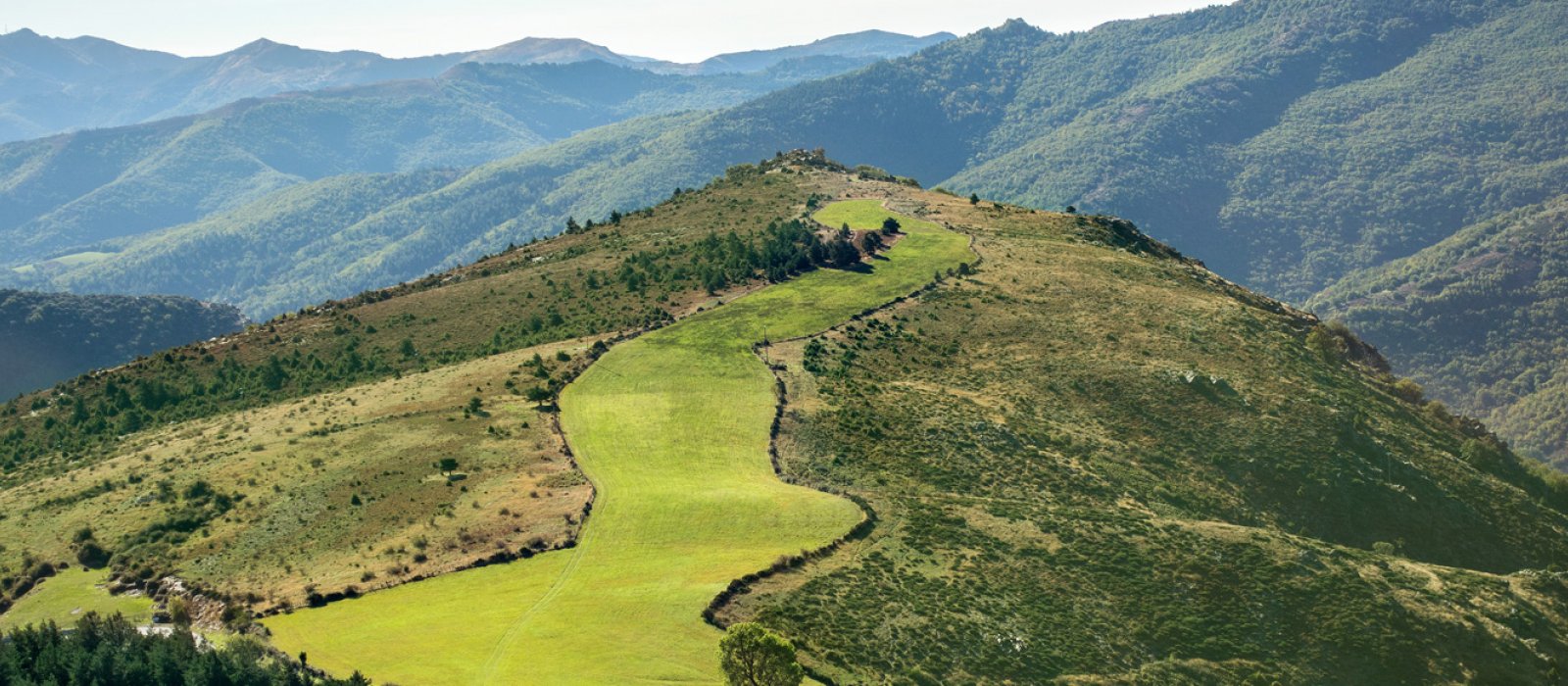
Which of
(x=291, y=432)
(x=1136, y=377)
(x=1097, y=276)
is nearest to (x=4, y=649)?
(x=291, y=432)

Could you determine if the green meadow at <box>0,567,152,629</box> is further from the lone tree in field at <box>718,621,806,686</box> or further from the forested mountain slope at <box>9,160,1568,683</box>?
the lone tree in field at <box>718,621,806,686</box>

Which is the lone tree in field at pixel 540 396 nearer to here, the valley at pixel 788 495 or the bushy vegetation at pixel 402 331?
the valley at pixel 788 495

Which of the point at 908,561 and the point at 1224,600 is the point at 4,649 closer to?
the point at 908,561

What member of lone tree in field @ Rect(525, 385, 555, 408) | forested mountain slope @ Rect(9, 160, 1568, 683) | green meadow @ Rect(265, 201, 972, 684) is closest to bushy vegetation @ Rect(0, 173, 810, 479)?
forested mountain slope @ Rect(9, 160, 1568, 683)

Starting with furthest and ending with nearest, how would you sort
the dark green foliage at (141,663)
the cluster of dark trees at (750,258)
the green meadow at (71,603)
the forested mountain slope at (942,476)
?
the cluster of dark trees at (750,258), the green meadow at (71,603), the forested mountain slope at (942,476), the dark green foliage at (141,663)

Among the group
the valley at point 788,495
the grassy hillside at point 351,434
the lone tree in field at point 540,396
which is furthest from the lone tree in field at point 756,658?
the lone tree in field at point 540,396

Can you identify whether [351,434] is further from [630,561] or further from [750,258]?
[750,258]
